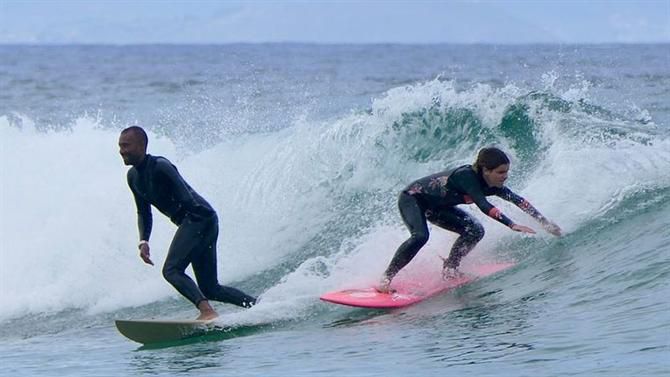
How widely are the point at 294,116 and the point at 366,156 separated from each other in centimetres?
1108

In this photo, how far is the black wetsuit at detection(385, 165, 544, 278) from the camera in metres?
10.4

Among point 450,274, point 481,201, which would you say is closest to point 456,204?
point 481,201

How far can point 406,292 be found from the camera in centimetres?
1057

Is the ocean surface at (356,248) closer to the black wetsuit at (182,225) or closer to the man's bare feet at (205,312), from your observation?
the man's bare feet at (205,312)

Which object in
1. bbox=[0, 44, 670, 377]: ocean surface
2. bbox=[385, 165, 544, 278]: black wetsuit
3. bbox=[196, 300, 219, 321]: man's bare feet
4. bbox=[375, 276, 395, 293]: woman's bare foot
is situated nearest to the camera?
bbox=[0, 44, 670, 377]: ocean surface

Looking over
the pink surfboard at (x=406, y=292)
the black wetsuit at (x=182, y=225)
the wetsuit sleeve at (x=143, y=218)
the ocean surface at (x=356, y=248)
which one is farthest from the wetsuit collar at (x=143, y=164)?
the pink surfboard at (x=406, y=292)

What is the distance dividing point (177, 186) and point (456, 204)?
2.28 metres

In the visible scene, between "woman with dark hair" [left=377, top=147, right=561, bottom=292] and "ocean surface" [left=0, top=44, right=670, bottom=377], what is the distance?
0.37 metres

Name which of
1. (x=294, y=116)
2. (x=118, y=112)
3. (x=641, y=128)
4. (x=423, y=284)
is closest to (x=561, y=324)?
(x=423, y=284)

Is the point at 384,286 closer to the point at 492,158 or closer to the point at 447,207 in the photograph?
the point at 447,207

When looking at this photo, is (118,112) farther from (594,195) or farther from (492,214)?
(492,214)

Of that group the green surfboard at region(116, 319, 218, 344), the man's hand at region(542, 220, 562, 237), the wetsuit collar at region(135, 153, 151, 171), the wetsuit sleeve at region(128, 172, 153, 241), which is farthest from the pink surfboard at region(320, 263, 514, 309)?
the wetsuit collar at region(135, 153, 151, 171)

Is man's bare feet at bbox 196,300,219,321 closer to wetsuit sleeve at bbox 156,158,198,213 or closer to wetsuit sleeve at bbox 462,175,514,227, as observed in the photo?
wetsuit sleeve at bbox 156,158,198,213

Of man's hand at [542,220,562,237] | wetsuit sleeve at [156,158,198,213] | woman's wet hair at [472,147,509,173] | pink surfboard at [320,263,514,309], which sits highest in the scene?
wetsuit sleeve at [156,158,198,213]
